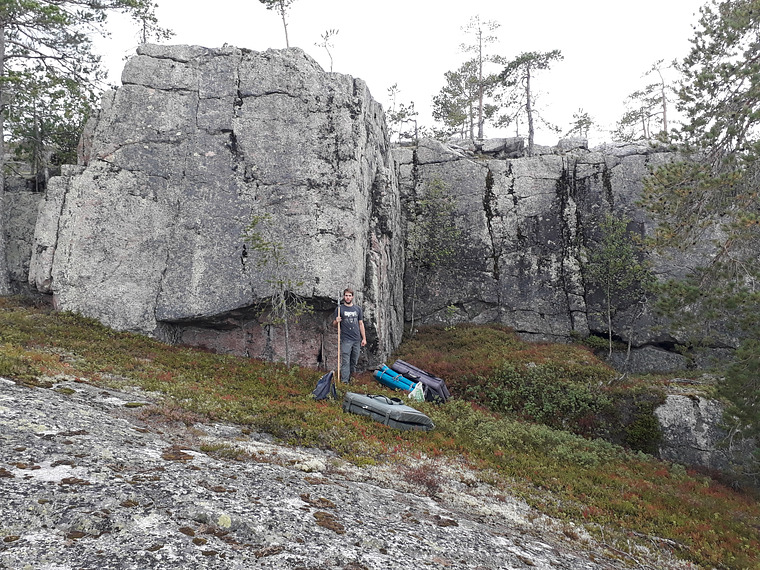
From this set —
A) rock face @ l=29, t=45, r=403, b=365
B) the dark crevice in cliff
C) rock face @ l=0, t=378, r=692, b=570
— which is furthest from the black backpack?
the dark crevice in cliff

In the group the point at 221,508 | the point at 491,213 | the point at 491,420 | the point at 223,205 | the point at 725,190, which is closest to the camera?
the point at 221,508

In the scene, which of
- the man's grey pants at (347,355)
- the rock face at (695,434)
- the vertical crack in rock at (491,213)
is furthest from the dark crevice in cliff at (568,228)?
the man's grey pants at (347,355)

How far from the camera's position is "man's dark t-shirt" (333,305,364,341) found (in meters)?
16.2

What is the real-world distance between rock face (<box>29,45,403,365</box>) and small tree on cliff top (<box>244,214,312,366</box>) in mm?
173

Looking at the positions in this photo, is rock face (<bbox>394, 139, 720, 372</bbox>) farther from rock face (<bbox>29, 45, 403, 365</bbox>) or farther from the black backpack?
the black backpack

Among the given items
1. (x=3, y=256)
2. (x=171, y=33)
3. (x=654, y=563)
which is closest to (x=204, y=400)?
(x=654, y=563)

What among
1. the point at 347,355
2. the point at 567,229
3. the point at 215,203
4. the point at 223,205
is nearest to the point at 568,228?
the point at 567,229

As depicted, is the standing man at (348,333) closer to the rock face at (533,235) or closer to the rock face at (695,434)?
the rock face at (695,434)

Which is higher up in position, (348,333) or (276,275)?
(276,275)

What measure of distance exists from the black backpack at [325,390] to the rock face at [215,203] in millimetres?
5226

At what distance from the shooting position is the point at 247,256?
18.5 meters

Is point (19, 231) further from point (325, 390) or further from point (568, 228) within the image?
point (568, 228)

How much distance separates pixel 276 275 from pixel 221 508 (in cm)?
1321

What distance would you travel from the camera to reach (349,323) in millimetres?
16281
